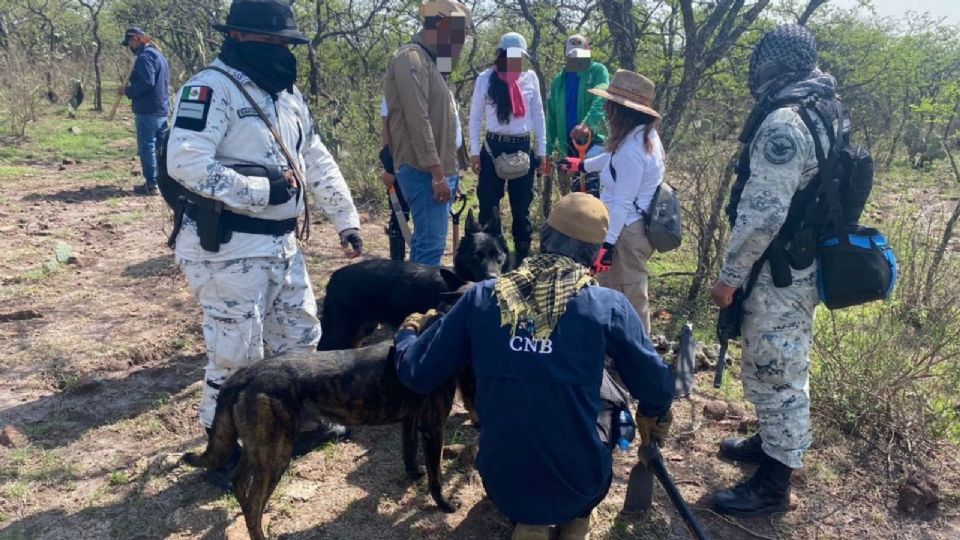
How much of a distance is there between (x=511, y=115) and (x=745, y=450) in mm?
3238

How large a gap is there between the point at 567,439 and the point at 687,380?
1.93ft

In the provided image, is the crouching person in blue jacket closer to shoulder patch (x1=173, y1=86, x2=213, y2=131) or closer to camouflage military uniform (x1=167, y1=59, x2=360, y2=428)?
camouflage military uniform (x1=167, y1=59, x2=360, y2=428)

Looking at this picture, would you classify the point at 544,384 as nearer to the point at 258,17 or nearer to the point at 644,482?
the point at 644,482

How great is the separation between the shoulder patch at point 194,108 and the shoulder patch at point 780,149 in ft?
7.85

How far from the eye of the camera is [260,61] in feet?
9.37

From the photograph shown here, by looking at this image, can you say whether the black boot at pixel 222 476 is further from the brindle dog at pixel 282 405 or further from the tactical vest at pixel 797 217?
the tactical vest at pixel 797 217

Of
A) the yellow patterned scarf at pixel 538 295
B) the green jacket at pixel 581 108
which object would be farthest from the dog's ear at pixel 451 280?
the green jacket at pixel 581 108

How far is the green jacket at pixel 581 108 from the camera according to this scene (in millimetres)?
5562

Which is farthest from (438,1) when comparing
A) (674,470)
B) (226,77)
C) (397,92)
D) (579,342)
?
(674,470)

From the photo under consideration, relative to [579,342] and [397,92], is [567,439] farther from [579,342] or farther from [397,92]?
[397,92]

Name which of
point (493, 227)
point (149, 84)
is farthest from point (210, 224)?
point (149, 84)

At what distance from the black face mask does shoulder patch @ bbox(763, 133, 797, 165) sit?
217 cm

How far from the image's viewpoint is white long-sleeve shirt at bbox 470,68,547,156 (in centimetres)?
546

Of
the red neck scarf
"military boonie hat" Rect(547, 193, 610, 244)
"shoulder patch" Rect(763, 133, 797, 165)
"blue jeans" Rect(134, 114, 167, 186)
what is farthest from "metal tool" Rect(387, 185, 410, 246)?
"blue jeans" Rect(134, 114, 167, 186)
